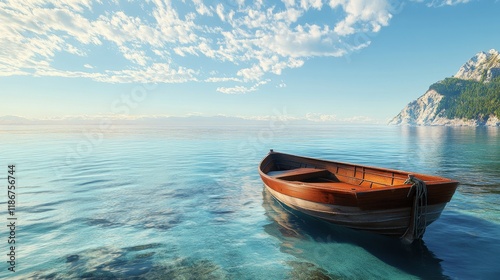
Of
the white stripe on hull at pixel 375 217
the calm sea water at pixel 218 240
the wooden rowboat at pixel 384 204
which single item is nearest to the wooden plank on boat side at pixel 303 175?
the calm sea water at pixel 218 240

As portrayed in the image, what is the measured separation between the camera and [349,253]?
340 inches

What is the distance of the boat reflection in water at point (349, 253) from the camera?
754 centimetres

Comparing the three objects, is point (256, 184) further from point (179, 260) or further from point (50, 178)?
point (50, 178)

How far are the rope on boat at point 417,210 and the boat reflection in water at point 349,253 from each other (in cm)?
54

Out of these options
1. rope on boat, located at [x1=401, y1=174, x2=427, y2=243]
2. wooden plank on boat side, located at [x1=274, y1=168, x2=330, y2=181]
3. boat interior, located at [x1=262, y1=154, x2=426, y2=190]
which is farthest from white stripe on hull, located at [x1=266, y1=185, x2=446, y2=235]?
wooden plank on boat side, located at [x1=274, y1=168, x2=330, y2=181]

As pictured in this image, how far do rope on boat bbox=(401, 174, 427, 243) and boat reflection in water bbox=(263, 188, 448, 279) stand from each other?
0.54 m

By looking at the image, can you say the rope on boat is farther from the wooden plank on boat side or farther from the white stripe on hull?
the wooden plank on boat side

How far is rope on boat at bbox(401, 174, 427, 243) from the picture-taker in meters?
8.12

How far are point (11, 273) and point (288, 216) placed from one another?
10307 mm

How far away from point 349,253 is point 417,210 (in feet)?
8.89

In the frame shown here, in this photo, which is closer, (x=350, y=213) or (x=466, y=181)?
(x=350, y=213)

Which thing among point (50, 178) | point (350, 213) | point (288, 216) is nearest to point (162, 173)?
point (50, 178)

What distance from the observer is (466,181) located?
18.7 meters

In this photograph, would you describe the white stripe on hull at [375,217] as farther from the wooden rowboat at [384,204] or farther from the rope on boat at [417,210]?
the rope on boat at [417,210]
